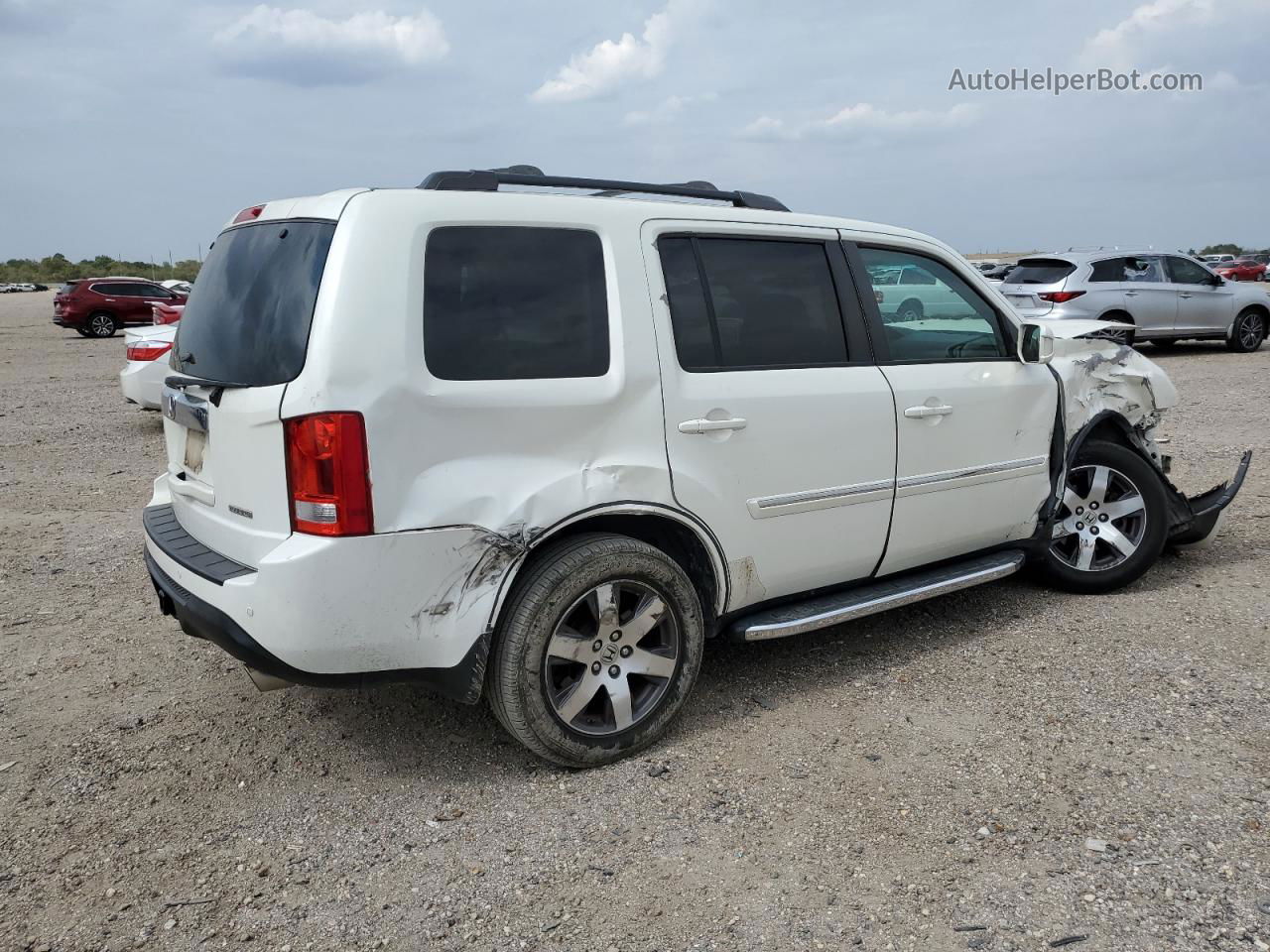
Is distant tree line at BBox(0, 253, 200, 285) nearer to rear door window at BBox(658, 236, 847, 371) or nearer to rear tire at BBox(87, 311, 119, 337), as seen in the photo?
rear tire at BBox(87, 311, 119, 337)

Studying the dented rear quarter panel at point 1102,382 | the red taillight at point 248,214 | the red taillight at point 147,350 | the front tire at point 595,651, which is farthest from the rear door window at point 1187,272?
the red taillight at point 248,214

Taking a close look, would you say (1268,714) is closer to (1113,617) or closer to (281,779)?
(1113,617)

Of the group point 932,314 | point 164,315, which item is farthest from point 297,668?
point 164,315

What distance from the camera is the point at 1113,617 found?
15.5 feet

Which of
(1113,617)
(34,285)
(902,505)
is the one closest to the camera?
(902,505)

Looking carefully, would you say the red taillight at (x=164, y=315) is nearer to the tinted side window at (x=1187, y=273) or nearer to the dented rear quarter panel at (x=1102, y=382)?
the dented rear quarter panel at (x=1102, y=382)

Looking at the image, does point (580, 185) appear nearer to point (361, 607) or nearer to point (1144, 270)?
point (361, 607)

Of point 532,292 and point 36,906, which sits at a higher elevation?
point 532,292

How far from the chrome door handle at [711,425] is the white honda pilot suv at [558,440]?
0.04 ft

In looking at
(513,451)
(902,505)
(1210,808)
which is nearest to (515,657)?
(513,451)

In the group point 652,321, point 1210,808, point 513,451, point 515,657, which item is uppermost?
point 652,321

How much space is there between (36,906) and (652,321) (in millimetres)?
2451

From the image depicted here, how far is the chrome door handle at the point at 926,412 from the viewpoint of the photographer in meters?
4.06

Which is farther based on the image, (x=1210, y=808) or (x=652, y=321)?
(x=652, y=321)
